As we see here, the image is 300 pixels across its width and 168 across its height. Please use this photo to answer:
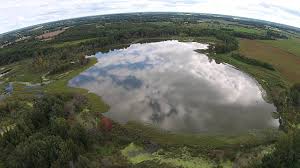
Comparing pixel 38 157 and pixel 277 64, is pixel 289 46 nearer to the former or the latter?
pixel 277 64

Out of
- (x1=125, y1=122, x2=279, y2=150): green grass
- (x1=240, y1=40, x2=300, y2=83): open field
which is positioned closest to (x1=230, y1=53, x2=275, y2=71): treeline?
(x1=240, y1=40, x2=300, y2=83): open field

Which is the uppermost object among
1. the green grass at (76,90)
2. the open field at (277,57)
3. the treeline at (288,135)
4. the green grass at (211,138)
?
the open field at (277,57)

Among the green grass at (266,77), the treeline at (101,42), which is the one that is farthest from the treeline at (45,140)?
the treeline at (101,42)

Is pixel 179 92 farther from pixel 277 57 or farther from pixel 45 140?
pixel 277 57

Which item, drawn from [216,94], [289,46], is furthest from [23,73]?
[289,46]

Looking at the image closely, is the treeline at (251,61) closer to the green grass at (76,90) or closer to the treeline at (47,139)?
the green grass at (76,90)
